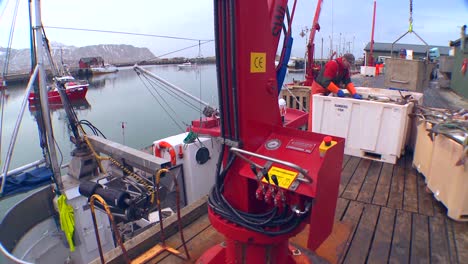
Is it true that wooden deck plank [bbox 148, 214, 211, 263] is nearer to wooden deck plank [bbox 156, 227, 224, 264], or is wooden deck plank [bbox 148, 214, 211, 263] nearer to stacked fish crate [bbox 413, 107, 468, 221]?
wooden deck plank [bbox 156, 227, 224, 264]

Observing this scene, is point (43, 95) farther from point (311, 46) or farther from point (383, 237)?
point (311, 46)

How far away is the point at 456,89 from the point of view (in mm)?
12555

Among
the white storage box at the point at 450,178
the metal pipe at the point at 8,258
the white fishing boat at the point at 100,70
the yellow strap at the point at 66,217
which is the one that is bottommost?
the metal pipe at the point at 8,258

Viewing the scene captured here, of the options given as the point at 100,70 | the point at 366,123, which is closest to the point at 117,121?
the point at 366,123

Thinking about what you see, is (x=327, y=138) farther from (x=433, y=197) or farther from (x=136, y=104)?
(x=136, y=104)

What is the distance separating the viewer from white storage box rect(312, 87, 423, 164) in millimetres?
4258

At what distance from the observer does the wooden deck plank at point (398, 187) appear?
10.9ft

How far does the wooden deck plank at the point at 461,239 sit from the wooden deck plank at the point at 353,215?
814 mm

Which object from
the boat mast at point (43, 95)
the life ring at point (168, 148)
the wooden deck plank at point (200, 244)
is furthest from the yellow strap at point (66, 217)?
the wooden deck plank at point (200, 244)

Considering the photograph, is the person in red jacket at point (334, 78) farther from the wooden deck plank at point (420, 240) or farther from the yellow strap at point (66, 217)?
the yellow strap at point (66, 217)

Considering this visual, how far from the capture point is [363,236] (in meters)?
2.76

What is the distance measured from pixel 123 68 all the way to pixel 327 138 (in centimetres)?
7711

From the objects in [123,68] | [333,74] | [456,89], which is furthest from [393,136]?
[123,68]

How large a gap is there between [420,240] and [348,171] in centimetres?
162
